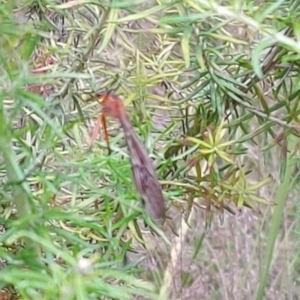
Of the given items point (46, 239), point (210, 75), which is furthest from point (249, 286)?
point (46, 239)

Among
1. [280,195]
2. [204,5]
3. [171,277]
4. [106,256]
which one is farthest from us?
[171,277]

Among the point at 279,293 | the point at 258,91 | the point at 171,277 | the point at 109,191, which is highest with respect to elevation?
the point at 258,91

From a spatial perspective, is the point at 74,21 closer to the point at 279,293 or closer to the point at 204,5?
the point at 204,5

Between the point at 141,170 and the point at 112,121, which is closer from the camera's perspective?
the point at 141,170

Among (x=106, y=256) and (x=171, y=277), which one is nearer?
(x=106, y=256)
